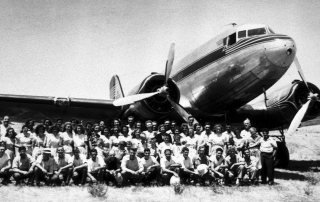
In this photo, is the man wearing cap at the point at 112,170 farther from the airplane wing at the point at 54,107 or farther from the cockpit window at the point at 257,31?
the cockpit window at the point at 257,31

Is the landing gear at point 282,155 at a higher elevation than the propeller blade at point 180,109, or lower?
lower

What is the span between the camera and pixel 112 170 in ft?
23.3

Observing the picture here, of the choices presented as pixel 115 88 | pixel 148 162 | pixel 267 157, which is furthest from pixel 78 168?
pixel 115 88

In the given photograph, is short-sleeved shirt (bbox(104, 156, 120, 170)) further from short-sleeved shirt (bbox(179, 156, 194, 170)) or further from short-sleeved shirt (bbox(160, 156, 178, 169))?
short-sleeved shirt (bbox(179, 156, 194, 170))

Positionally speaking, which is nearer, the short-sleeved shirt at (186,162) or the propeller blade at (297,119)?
the short-sleeved shirt at (186,162)

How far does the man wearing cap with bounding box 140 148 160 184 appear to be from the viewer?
278 inches

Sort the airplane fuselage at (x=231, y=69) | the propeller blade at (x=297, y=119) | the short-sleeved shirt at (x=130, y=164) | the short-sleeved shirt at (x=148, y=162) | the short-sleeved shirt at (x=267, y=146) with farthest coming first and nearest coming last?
the propeller blade at (x=297, y=119) < the airplane fuselage at (x=231, y=69) < the short-sleeved shirt at (x=267, y=146) < the short-sleeved shirt at (x=148, y=162) < the short-sleeved shirt at (x=130, y=164)

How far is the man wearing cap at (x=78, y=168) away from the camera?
6805mm

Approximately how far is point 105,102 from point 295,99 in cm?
657

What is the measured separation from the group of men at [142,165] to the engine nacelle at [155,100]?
2.06 meters

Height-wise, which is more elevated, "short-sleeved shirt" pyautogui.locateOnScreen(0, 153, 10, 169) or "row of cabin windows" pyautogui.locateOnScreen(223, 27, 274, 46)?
"row of cabin windows" pyautogui.locateOnScreen(223, 27, 274, 46)

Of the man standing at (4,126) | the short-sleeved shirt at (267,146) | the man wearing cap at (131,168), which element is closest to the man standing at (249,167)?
the short-sleeved shirt at (267,146)

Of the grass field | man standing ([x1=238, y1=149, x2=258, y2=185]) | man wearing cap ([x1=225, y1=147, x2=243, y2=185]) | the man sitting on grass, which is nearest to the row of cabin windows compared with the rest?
man standing ([x1=238, y1=149, x2=258, y2=185])

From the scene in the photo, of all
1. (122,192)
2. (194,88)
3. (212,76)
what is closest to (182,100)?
(194,88)
